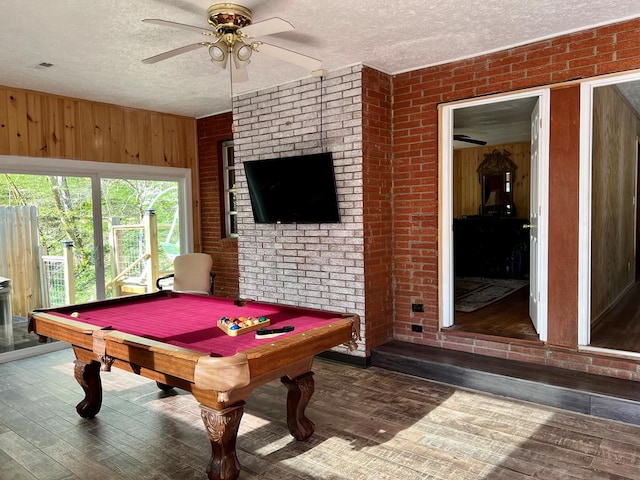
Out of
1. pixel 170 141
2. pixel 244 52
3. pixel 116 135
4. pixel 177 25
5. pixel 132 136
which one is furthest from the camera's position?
pixel 170 141

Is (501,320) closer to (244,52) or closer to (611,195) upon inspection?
(611,195)

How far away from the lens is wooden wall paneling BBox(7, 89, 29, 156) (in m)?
4.57

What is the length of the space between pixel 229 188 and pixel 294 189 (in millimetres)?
1919

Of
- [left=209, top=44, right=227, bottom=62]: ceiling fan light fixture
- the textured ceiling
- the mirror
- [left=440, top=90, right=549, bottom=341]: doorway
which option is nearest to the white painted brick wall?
the textured ceiling

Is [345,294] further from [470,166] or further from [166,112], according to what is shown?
[470,166]

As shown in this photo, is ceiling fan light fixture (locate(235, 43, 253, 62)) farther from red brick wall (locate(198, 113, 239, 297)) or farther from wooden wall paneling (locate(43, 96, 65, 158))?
red brick wall (locate(198, 113, 239, 297))

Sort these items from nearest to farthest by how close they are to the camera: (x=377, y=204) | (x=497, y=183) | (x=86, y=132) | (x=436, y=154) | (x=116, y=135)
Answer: (x=436, y=154) < (x=377, y=204) < (x=86, y=132) < (x=116, y=135) < (x=497, y=183)

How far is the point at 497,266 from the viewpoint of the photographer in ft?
25.0

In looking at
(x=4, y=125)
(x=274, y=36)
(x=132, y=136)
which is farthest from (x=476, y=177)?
(x=4, y=125)

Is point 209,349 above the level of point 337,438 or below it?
above

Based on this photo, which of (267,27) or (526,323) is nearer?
(267,27)

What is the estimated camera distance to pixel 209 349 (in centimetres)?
223

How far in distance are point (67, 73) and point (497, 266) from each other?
6545 millimetres

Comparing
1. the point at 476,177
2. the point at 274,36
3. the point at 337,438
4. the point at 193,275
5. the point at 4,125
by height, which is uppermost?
the point at 274,36
